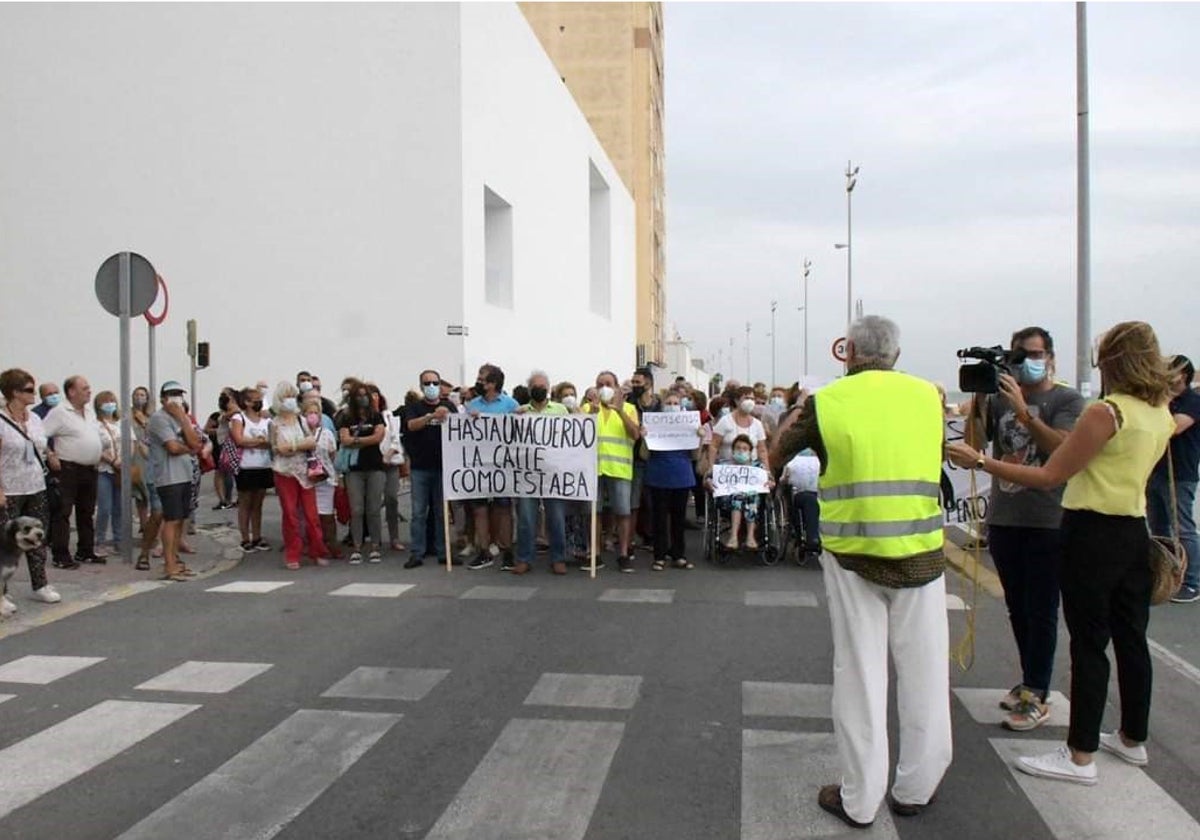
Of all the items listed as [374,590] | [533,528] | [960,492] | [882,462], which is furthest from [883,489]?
[533,528]

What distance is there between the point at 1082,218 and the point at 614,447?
1109 cm

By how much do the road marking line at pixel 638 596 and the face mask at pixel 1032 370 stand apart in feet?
13.5

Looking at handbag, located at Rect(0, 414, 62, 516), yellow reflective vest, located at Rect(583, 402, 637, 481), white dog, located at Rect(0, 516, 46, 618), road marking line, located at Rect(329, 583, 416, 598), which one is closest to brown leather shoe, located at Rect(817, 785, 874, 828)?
road marking line, located at Rect(329, 583, 416, 598)

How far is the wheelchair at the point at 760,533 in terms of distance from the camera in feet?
35.3

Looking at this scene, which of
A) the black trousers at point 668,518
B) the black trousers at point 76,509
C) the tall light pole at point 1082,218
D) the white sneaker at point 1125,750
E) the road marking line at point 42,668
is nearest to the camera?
the white sneaker at point 1125,750

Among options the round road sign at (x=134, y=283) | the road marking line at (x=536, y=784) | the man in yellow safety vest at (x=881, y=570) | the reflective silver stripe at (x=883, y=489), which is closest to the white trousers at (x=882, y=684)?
the man in yellow safety vest at (x=881, y=570)

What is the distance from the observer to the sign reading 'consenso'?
10250mm

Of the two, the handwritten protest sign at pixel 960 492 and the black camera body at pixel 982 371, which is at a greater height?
the black camera body at pixel 982 371

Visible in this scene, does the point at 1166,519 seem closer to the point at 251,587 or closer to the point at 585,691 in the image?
the point at 585,691

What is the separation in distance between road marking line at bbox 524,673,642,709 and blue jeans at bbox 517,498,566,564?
399 centimetres

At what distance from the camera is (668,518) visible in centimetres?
1063

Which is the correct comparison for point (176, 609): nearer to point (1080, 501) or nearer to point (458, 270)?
point (1080, 501)

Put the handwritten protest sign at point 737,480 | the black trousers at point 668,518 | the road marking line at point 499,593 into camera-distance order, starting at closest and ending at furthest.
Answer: the road marking line at point 499,593
the black trousers at point 668,518
the handwritten protest sign at point 737,480

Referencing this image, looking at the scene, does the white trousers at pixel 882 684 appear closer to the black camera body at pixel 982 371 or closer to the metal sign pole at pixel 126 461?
the black camera body at pixel 982 371
